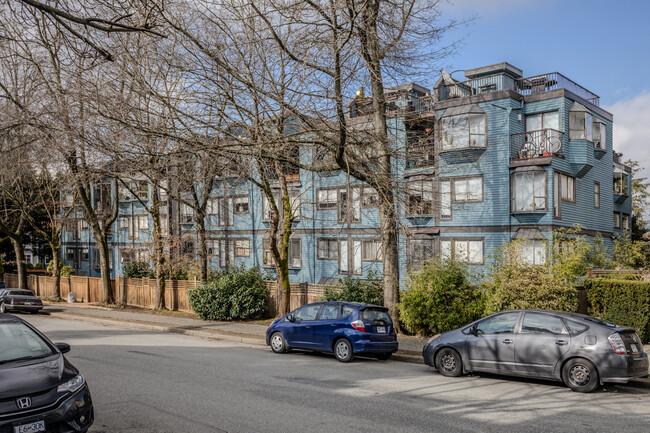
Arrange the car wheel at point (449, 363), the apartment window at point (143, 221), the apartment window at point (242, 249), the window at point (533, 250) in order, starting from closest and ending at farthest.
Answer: the car wheel at point (449, 363) → the window at point (533, 250) → the apartment window at point (242, 249) → the apartment window at point (143, 221)

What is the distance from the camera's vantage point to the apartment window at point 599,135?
30513 mm

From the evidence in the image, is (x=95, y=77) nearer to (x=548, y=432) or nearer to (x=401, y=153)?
(x=401, y=153)

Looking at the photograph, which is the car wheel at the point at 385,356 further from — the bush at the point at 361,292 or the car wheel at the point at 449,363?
the bush at the point at 361,292

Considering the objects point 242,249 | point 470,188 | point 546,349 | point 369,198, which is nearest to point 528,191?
point 470,188

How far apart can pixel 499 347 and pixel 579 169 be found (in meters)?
21.4

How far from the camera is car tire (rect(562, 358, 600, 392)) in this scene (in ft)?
32.2

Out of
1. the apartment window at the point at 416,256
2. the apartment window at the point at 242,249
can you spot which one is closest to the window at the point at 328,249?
the apartment window at the point at 242,249

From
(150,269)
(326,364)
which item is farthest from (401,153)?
(150,269)

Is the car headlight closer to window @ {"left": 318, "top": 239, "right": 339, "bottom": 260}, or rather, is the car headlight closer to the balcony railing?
the balcony railing

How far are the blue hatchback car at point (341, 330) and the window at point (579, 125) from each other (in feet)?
65.7

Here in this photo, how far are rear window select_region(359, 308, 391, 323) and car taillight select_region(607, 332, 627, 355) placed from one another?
5401 millimetres

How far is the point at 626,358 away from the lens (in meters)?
9.59

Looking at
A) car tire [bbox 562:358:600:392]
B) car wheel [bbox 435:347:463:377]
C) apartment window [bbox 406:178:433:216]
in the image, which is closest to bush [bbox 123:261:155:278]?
apartment window [bbox 406:178:433:216]

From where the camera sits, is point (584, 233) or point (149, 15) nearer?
point (149, 15)
